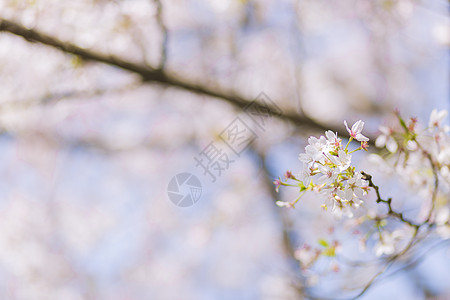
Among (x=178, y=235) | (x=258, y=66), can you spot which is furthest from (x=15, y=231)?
(x=258, y=66)

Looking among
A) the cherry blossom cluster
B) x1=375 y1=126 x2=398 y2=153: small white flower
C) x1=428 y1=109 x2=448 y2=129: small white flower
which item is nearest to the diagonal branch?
x1=375 y1=126 x2=398 y2=153: small white flower

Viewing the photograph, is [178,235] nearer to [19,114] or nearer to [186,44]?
[186,44]

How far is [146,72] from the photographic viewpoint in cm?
237

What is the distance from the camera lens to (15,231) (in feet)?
22.6

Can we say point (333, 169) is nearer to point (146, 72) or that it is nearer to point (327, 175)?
point (327, 175)

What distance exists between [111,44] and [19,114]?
1.12 meters

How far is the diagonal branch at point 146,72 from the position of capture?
7.13 ft

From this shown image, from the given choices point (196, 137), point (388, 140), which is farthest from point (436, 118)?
point (196, 137)

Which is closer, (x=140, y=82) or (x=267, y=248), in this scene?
(x=140, y=82)

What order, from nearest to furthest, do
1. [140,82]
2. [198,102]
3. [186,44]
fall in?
[140,82]
[198,102]
[186,44]

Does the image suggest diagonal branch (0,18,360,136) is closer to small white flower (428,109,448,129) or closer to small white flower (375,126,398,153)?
small white flower (375,126,398,153)

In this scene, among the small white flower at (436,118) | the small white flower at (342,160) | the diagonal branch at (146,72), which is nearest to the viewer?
the small white flower at (342,160)

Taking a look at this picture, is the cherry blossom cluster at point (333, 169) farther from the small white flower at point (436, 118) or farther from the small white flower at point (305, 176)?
the small white flower at point (436, 118)

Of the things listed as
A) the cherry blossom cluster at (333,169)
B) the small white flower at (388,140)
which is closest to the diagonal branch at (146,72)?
the small white flower at (388,140)
